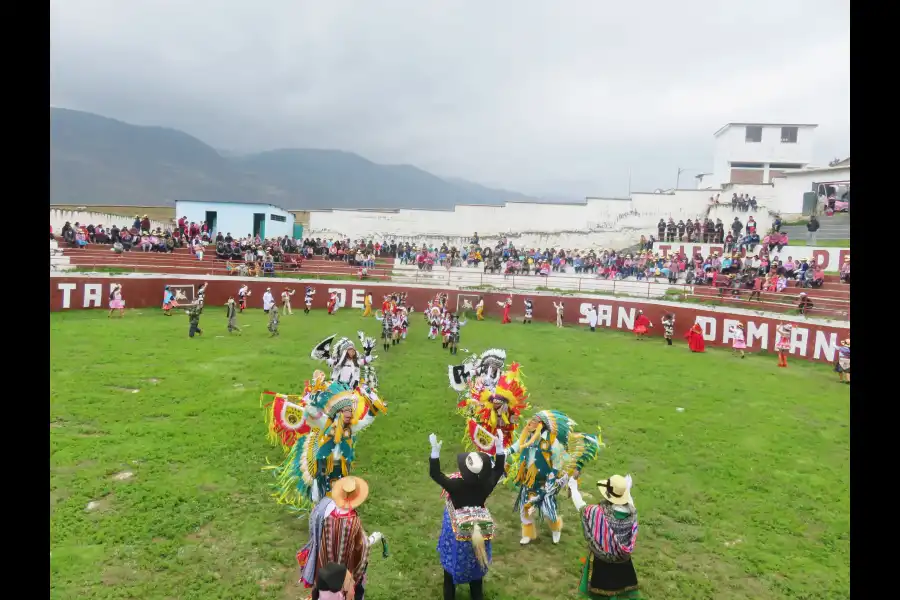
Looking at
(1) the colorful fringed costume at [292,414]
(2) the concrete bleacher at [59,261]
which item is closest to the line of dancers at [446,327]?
(1) the colorful fringed costume at [292,414]

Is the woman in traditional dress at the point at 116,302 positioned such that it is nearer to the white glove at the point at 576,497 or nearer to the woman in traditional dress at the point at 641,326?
the white glove at the point at 576,497

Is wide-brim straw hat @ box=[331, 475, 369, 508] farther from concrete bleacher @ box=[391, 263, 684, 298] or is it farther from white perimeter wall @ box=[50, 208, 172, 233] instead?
white perimeter wall @ box=[50, 208, 172, 233]

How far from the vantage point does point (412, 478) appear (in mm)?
8805

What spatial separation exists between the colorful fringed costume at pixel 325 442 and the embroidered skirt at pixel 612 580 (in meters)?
3.31

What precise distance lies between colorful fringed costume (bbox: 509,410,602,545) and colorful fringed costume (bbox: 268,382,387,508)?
224 centimetres

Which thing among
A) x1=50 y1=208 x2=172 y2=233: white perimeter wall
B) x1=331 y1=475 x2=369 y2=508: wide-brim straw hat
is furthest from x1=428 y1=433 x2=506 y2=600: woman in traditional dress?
x1=50 y1=208 x2=172 y2=233: white perimeter wall

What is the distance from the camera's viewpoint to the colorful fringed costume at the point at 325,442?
22.7 feet

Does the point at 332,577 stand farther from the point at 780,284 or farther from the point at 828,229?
the point at 828,229

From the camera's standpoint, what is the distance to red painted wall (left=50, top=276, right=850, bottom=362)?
→ 20125 mm

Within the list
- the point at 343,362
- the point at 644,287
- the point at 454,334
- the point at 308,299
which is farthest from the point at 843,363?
the point at 308,299

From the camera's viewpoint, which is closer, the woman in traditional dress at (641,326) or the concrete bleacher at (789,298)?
the concrete bleacher at (789,298)

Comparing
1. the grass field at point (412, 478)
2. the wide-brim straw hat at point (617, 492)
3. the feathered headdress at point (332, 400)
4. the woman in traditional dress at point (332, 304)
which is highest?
the woman in traditional dress at point (332, 304)
